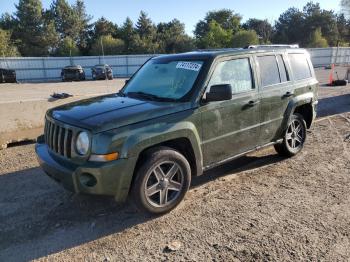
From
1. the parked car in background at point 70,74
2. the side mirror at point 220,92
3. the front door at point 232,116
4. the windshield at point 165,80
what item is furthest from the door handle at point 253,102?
the parked car in background at point 70,74

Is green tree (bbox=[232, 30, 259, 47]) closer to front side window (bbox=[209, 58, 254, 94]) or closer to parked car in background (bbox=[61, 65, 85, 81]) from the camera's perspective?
Result: parked car in background (bbox=[61, 65, 85, 81])

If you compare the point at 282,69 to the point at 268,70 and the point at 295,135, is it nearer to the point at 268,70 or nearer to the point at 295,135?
the point at 268,70

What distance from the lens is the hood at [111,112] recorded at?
3.92 meters

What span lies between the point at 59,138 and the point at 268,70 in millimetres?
3192

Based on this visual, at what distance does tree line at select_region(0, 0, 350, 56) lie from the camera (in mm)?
59812

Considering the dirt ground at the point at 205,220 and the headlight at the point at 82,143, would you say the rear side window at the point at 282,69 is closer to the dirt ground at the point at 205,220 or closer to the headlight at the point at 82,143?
the dirt ground at the point at 205,220

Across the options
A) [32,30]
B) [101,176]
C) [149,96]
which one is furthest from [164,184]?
[32,30]

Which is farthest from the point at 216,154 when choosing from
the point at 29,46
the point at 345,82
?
the point at 29,46

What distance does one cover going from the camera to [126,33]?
6744 centimetres

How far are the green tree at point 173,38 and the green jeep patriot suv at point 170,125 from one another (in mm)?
59084

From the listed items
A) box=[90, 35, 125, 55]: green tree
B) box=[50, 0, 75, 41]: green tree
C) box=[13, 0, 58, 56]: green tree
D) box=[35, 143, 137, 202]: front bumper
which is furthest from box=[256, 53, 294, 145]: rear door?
box=[50, 0, 75, 41]: green tree

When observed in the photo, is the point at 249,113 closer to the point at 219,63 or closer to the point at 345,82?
the point at 219,63

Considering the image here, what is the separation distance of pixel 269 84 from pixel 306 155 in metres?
1.72

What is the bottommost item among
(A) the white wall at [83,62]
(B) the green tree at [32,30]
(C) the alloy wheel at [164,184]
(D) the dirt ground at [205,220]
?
(D) the dirt ground at [205,220]
